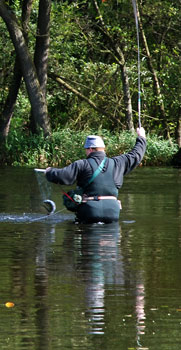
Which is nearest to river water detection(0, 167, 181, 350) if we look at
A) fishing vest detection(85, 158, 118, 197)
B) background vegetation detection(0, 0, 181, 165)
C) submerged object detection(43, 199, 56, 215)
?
submerged object detection(43, 199, 56, 215)

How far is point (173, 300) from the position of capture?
337 inches

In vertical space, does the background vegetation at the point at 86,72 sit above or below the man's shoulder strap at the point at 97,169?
above

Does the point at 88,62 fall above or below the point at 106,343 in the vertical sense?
above

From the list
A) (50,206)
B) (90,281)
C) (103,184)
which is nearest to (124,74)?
(50,206)

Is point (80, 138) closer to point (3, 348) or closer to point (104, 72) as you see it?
point (104, 72)

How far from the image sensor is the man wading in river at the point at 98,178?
1505 cm

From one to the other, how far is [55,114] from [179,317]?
1625 inches

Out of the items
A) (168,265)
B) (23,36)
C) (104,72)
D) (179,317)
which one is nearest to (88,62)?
(104,72)

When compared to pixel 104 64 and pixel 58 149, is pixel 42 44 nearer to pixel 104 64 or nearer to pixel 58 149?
pixel 58 149

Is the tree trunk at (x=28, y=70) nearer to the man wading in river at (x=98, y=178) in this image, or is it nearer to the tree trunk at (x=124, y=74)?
the tree trunk at (x=124, y=74)

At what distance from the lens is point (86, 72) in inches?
1817

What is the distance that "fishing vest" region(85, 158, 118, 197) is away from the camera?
49.7 feet

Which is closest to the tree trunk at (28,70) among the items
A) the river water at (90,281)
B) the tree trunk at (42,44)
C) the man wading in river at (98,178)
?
the tree trunk at (42,44)

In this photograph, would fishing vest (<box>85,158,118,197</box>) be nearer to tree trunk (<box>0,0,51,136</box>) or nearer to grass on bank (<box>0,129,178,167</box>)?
grass on bank (<box>0,129,178,167</box>)
